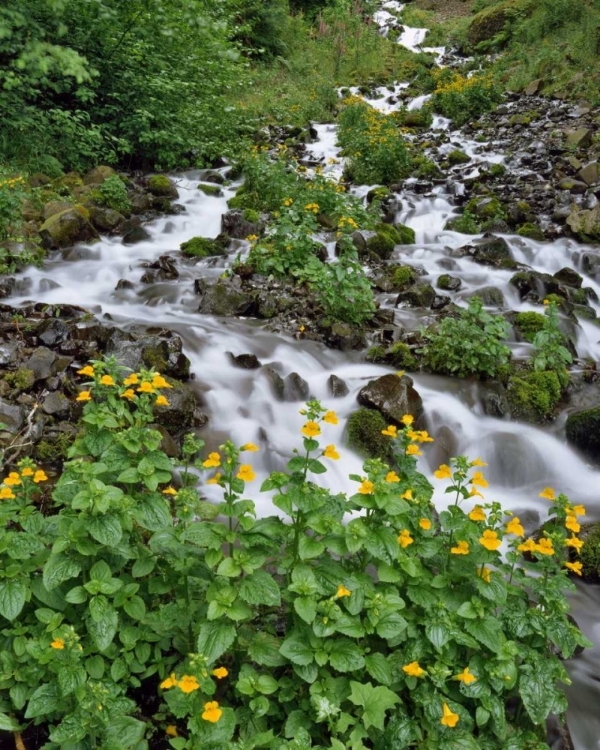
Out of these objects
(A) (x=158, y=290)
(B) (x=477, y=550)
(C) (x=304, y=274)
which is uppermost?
(B) (x=477, y=550)

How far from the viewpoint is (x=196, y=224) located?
34.5ft

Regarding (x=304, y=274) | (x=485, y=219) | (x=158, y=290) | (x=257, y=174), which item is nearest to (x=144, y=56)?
(x=257, y=174)

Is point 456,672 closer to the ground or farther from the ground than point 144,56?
closer to the ground

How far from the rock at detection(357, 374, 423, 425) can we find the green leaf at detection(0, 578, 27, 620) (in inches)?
149

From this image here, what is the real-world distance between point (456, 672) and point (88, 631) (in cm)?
161

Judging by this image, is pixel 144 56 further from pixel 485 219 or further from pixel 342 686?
pixel 342 686

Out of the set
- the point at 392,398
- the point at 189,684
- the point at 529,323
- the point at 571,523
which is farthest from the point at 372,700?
the point at 529,323

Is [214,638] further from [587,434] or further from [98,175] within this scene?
[98,175]

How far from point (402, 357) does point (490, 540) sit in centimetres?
412

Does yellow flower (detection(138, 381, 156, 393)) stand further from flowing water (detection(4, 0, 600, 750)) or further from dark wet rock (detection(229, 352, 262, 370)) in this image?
dark wet rock (detection(229, 352, 262, 370))

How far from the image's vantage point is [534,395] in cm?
591

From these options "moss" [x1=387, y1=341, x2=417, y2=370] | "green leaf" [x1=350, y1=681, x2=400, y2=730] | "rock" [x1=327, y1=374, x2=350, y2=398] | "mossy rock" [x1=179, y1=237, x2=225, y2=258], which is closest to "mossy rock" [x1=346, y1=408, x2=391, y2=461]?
"rock" [x1=327, y1=374, x2=350, y2=398]

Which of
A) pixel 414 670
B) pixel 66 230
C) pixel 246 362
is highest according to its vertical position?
pixel 414 670

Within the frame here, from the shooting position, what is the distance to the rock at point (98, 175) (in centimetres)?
1048
